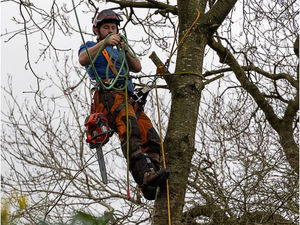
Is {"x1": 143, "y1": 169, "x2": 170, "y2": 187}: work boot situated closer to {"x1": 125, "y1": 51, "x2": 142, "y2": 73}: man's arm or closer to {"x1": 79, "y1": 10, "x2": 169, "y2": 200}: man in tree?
{"x1": 79, "y1": 10, "x2": 169, "y2": 200}: man in tree

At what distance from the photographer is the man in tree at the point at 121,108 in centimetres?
299

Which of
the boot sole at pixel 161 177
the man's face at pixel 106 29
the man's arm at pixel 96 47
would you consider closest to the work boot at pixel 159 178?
the boot sole at pixel 161 177

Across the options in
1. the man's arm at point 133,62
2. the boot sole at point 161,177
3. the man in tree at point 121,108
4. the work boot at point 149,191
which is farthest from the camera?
the man's arm at point 133,62

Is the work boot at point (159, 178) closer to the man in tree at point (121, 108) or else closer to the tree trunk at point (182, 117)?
the tree trunk at point (182, 117)

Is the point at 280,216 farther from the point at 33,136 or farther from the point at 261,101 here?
the point at 33,136

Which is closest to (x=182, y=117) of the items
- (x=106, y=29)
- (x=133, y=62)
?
(x=133, y=62)

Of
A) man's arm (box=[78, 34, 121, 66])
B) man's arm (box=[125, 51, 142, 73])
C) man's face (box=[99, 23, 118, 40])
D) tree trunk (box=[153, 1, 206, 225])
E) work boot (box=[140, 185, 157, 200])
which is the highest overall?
man's face (box=[99, 23, 118, 40])

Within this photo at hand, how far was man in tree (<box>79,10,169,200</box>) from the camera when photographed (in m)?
2.99

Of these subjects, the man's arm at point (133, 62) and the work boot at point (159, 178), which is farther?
the man's arm at point (133, 62)

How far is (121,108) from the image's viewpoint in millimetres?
3154

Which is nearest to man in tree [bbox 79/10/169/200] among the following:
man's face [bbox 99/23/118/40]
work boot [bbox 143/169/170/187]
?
man's face [bbox 99/23/118/40]

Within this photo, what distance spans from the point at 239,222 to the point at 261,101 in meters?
2.07

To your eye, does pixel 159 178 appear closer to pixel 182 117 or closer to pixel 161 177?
pixel 161 177

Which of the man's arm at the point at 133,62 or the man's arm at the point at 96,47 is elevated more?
the man's arm at the point at 133,62
